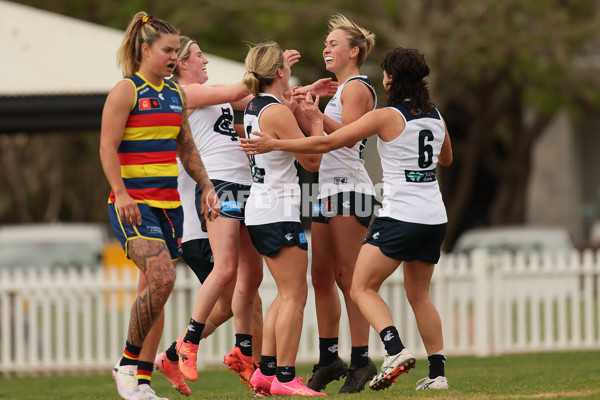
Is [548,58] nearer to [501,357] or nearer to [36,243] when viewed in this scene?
[501,357]

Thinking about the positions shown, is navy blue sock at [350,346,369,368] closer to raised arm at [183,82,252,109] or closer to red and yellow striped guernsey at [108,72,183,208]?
red and yellow striped guernsey at [108,72,183,208]

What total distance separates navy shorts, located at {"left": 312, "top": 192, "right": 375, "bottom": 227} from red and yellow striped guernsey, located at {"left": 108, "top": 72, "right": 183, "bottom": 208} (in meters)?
1.23

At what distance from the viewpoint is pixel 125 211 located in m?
6.20

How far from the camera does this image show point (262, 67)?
267 inches

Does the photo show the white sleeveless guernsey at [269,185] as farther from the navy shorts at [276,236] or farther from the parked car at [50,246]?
the parked car at [50,246]

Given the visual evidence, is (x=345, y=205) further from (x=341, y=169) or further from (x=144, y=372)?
(x=144, y=372)

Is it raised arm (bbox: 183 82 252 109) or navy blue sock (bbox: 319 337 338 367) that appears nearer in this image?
raised arm (bbox: 183 82 252 109)

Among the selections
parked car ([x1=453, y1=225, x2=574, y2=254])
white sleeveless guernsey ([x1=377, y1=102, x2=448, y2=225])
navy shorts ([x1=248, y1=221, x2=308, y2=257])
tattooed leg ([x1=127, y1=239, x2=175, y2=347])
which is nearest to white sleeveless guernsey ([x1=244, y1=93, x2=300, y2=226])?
navy shorts ([x1=248, y1=221, x2=308, y2=257])

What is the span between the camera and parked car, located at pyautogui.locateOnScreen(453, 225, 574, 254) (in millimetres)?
19359

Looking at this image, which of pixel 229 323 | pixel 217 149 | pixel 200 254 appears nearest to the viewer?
pixel 217 149

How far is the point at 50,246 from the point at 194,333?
13770 mm

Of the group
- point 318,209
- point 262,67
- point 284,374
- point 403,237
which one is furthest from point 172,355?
point 262,67

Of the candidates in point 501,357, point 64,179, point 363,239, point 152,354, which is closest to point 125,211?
point 152,354

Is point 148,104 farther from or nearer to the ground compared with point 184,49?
nearer to the ground
